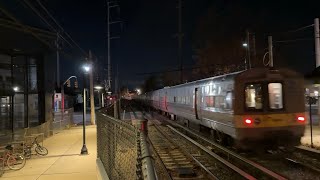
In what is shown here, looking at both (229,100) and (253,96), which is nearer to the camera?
(253,96)

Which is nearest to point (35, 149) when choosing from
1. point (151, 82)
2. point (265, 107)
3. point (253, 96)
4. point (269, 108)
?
point (253, 96)

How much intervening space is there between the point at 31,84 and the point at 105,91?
32.8m

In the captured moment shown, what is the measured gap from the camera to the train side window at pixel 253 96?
14148mm

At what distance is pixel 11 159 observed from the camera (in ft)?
46.3

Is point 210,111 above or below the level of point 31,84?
below

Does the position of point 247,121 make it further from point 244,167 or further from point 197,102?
point 197,102

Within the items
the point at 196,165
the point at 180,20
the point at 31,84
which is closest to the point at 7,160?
the point at 196,165

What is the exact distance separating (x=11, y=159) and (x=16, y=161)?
1.69 ft

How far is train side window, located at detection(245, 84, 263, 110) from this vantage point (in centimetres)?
1415

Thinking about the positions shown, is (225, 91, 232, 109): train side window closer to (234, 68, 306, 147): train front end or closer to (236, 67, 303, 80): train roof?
(234, 68, 306, 147): train front end

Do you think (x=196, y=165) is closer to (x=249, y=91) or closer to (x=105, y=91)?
(x=249, y=91)

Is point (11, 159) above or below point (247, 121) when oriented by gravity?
below

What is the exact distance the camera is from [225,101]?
50.3 feet

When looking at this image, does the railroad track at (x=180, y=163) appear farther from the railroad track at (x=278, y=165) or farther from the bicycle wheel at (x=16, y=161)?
the bicycle wheel at (x=16, y=161)
